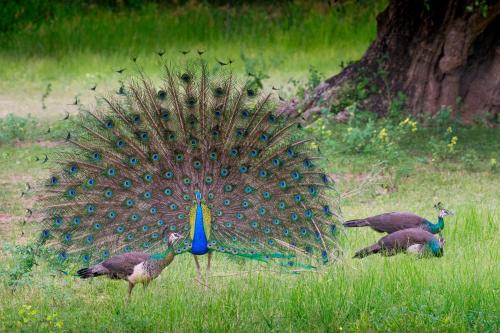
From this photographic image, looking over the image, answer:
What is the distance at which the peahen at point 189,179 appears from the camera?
746 cm

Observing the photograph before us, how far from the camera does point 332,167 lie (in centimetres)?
1191

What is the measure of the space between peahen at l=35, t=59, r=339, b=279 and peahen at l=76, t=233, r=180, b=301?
65 centimetres

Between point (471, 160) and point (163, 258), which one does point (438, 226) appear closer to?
point (163, 258)

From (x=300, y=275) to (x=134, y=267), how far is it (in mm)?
1175

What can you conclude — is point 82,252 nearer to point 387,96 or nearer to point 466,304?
point 466,304

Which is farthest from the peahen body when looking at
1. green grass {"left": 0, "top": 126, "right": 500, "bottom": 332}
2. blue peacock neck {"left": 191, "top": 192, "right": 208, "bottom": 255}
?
blue peacock neck {"left": 191, "top": 192, "right": 208, "bottom": 255}

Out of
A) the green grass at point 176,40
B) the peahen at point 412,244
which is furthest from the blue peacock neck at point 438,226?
the green grass at point 176,40

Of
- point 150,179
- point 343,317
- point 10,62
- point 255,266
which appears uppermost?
point 10,62

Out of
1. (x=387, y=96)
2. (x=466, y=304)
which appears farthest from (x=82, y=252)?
(x=387, y=96)

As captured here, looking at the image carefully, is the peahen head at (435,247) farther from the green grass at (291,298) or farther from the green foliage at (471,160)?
the green foliage at (471,160)

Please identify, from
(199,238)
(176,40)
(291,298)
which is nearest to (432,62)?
(199,238)

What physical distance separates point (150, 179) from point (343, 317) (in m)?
2.06

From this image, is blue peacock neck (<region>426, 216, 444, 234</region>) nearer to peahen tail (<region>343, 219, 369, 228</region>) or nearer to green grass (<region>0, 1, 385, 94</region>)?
peahen tail (<region>343, 219, 369, 228</region>)

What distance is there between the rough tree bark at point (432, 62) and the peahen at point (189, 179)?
539 cm
